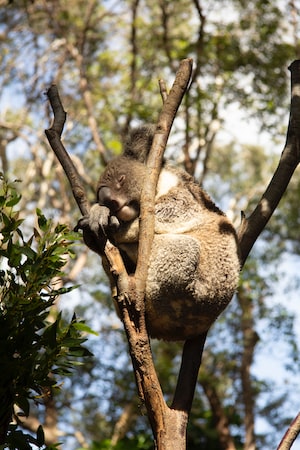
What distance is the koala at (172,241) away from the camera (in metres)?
3.56

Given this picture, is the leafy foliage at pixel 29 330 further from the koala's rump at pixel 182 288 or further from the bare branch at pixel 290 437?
the bare branch at pixel 290 437

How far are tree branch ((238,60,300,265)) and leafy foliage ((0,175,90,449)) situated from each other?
4.13ft

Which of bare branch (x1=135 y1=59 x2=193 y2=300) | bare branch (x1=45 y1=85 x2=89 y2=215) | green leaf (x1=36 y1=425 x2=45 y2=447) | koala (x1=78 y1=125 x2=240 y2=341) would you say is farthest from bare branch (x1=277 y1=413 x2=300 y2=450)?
bare branch (x1=45 y1=85 x2=89 y2=215)

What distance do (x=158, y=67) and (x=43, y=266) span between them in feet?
Result: 29.7

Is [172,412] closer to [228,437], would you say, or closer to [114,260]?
[114,260]

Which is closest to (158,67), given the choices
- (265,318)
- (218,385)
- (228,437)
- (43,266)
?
(265,318)

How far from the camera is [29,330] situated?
9.25 ft

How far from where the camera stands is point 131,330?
2.93 m

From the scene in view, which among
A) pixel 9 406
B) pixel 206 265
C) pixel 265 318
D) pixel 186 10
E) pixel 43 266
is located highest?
pixel 186 10

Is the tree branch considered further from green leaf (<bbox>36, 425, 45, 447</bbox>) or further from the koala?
green leaf (<bbox>36, 425, 45, 447</bbox>)

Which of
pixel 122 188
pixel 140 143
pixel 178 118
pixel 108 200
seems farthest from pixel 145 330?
pixel 178 118

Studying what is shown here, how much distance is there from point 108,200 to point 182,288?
845mm

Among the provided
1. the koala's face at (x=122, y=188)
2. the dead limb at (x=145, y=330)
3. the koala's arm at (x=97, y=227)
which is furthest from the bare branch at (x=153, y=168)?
the koala's face at (x=122, y=188)

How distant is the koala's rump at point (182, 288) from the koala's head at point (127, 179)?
41 centimetres
